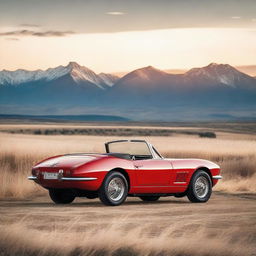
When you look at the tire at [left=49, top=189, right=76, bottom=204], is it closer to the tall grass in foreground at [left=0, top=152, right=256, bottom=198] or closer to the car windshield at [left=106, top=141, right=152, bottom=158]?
the car windshield at [left=106, top=141, right=152, bottom=158]

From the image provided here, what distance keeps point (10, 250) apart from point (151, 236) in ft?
8.54

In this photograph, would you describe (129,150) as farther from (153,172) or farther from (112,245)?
(112,245)

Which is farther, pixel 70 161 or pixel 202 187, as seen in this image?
pixel 202 187

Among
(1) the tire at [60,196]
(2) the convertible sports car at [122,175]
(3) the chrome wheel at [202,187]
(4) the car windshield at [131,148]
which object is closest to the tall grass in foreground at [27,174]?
(1) the tire at [60,196]

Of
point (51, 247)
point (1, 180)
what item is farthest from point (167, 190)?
point (51, 247)

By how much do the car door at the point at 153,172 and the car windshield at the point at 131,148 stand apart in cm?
31

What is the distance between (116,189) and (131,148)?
2524 mm

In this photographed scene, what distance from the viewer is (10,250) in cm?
1136

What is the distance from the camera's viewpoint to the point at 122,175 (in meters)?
17.8

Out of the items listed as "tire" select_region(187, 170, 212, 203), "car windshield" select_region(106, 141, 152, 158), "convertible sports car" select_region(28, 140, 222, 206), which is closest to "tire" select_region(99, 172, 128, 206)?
"convertible sports car" select_region(28, 140, 222, 206)

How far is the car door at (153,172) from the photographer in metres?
18.3

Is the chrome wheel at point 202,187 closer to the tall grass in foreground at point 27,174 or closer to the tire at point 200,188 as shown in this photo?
the tire at point 200,188

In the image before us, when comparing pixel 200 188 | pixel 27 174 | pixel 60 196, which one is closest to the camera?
pixel 60 196

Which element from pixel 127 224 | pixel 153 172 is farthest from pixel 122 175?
pixel 127 224
